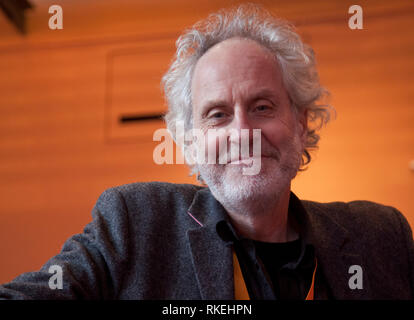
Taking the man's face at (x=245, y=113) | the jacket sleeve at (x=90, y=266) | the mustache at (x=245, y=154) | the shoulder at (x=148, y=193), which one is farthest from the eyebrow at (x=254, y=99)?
the jacket sleeve at (x=90, y=266)

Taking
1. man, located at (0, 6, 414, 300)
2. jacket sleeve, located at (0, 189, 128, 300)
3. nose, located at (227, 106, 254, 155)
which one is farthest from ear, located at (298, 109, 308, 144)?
jacket sleeve, located at (0, 189, 128, 300)

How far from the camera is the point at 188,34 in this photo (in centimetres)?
145

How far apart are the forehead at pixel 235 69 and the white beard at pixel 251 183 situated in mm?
198

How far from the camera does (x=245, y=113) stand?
1194mm

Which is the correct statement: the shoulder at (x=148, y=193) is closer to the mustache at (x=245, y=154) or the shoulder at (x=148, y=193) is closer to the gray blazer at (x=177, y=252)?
the gray blazer at (x=177, y=252)

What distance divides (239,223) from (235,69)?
0.43m

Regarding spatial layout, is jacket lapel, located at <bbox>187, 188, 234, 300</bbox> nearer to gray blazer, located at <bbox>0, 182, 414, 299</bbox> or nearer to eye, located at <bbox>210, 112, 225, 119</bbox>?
gray blazer, located at <bbox>0, 182, 414, 299</bbox>

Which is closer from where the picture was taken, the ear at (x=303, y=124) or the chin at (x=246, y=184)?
the chin at (x=246, y=184)

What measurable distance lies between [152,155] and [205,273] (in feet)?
8.20

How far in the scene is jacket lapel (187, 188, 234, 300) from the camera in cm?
103

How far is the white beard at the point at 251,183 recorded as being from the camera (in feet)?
3.70

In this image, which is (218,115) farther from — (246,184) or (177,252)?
(177,252)

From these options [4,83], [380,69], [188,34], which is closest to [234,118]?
[188,34]

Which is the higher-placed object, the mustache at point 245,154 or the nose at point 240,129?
the nose at point 240,129
